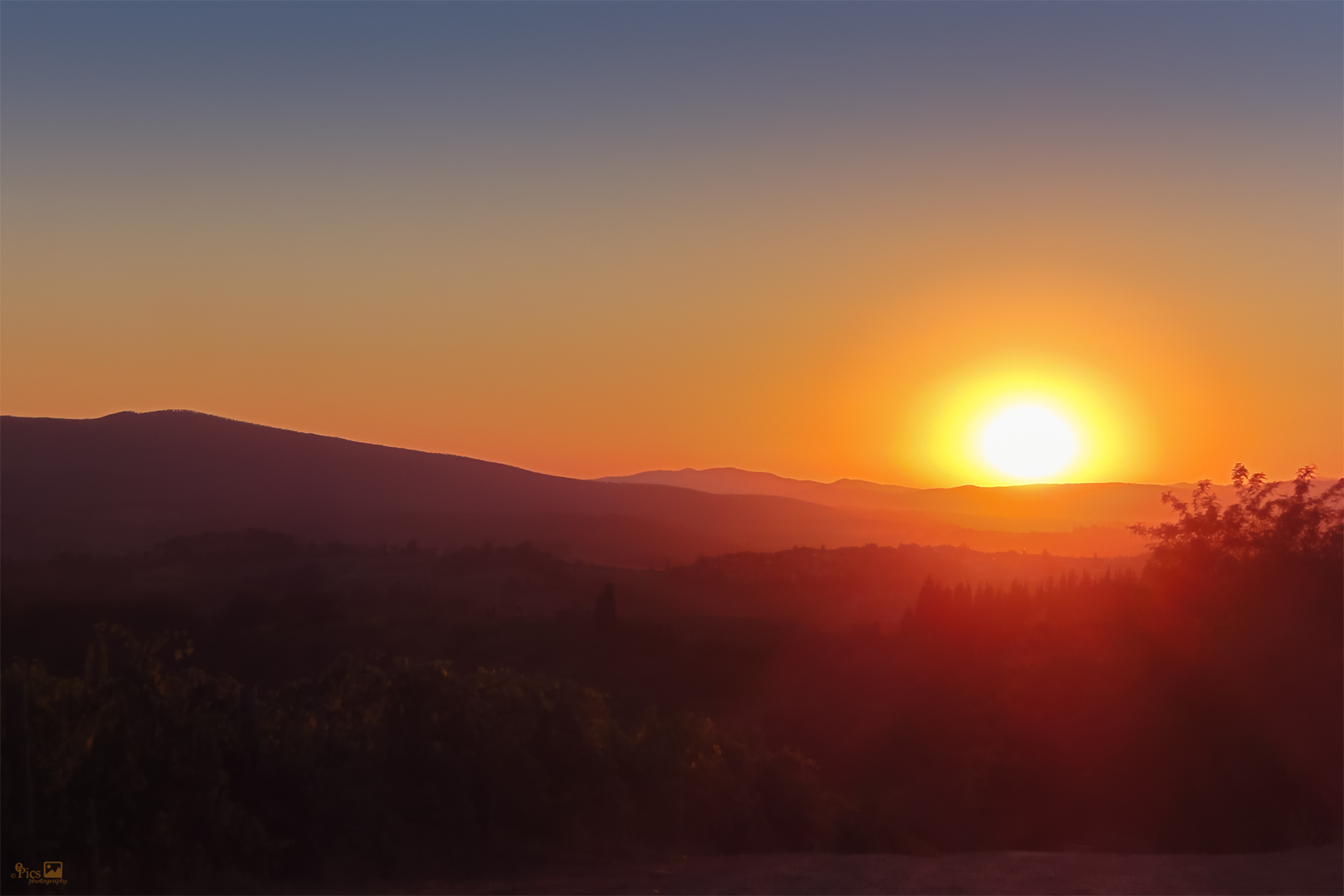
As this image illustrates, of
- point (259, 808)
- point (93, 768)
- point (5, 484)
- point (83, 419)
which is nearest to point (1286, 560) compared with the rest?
point (259, 808)

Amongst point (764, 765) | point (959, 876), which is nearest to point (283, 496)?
point (764, 765)

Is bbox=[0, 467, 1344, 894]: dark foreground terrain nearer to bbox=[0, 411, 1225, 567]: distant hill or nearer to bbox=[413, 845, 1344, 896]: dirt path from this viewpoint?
bbox=[413, 845, 1344, 896]: dirt path

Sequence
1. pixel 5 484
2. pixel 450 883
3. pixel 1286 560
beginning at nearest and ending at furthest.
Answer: pixel 450 883
pixel 1286 560
pixel 5 484

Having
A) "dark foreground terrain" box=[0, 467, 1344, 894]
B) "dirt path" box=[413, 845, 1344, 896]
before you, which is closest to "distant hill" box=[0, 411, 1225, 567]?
"dark foreground terrain" box=[0, 467, 1344, 894]

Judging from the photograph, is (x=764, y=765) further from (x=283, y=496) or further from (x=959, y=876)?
(x=283, y=496)

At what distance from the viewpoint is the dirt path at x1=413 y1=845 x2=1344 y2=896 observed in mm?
13742

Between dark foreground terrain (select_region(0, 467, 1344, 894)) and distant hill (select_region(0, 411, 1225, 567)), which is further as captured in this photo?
distant hill (select_region(0, 411, 1225, 567))

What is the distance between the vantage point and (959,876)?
14.6 meters

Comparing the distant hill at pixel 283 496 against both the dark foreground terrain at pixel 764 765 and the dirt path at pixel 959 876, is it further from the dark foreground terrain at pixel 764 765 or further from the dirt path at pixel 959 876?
the dirt path at pixel 959 876

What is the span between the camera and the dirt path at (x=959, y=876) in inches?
541

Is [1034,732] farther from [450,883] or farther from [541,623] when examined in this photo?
[541,623]

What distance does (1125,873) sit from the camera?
573 inches

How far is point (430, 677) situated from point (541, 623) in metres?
28.6

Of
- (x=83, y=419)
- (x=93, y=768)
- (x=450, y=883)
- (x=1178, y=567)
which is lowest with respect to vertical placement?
(x=450, y=883)
